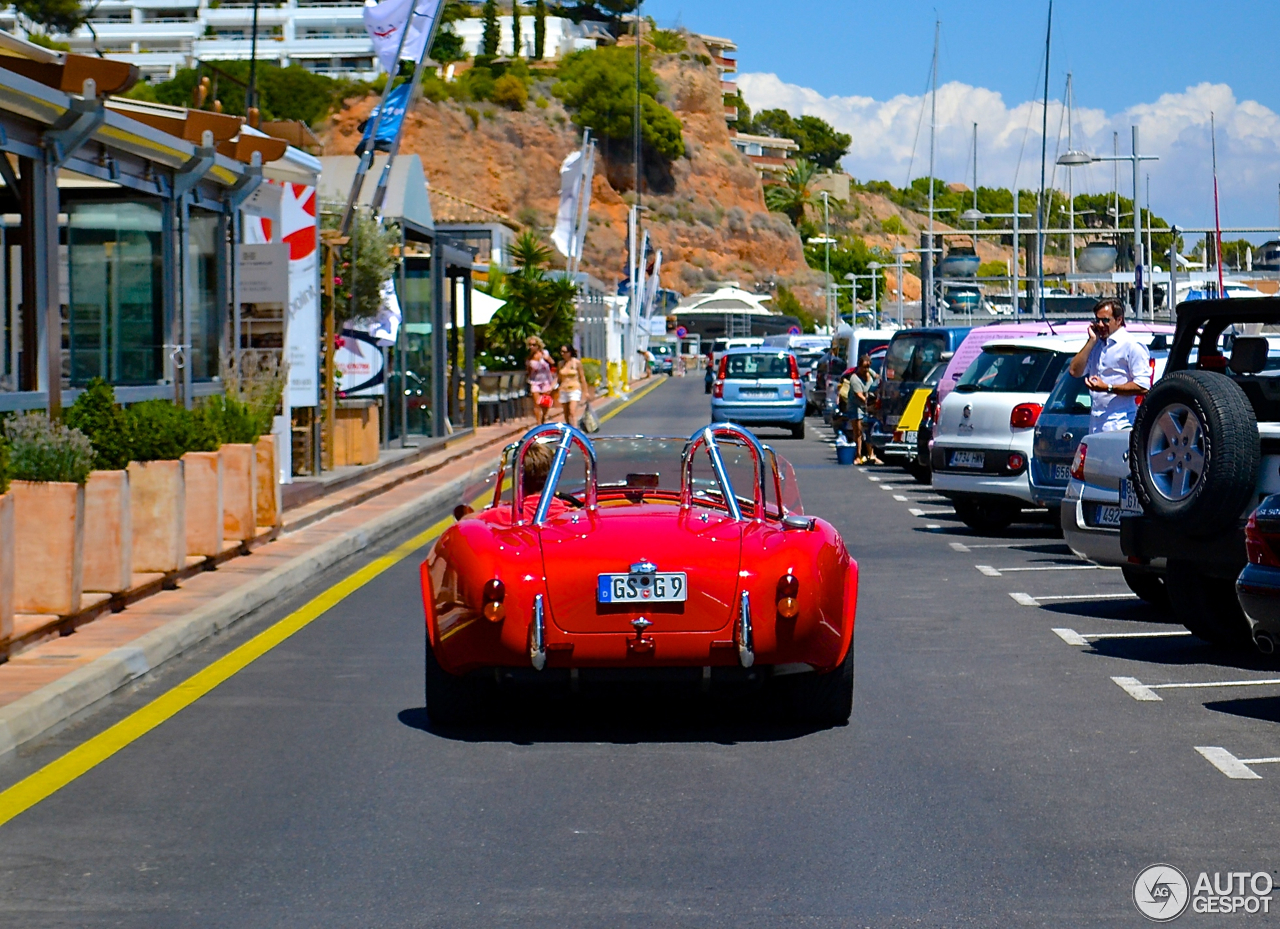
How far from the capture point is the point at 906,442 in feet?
82.1

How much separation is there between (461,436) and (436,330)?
2583 mm

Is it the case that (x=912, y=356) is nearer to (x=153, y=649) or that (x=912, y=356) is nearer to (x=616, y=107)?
(x=153, y=649)

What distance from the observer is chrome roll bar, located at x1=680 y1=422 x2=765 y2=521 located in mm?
8086

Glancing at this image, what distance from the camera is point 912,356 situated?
2566 cm

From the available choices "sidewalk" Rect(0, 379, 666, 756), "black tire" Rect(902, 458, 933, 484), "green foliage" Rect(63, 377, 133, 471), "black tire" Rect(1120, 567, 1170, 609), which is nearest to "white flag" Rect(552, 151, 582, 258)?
"black tire" Rect(902, 458, 933, 484)

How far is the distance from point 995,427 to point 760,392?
66.4 ft

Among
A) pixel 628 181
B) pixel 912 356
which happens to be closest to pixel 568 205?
pixel 912 356

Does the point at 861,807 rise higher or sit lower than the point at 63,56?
lower

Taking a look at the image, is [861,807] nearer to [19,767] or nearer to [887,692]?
[887,692]

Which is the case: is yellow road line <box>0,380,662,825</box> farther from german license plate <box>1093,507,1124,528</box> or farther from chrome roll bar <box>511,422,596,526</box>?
german license plate <box>1093,507,1124,528</box>

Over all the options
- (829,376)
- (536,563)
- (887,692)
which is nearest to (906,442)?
(829,376)

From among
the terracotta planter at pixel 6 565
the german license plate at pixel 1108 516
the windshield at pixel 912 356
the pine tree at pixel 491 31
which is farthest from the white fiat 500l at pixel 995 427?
the pine tree at pixel 491 31

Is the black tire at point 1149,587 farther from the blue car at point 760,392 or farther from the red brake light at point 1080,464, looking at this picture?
the blue car at point 760,392

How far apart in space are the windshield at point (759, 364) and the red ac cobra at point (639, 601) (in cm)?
2959
